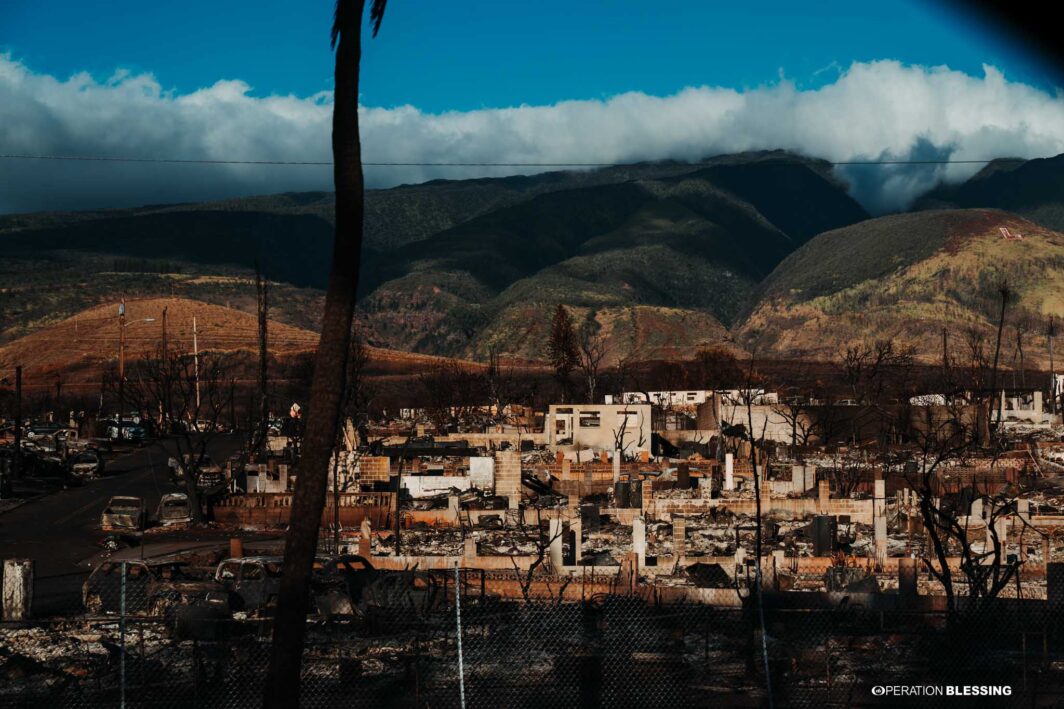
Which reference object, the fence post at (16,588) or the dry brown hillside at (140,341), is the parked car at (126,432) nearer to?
the fence post at (16,588)

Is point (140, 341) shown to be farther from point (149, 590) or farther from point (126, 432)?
point (149, 590)

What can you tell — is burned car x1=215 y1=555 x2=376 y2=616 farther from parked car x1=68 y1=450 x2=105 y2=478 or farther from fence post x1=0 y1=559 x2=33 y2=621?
parked car x1=68 y1=450 x2=105 y2=478

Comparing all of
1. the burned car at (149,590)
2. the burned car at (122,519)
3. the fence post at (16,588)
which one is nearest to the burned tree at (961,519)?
the burned car at (149,590)

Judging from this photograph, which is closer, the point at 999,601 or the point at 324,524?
the point at 999,601

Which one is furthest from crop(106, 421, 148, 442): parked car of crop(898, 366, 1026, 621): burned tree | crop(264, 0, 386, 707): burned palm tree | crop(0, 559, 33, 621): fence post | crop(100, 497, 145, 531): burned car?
crop(264, 0, 386, 707): burned palm tree

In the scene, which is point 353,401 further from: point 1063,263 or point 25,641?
point 1063,263

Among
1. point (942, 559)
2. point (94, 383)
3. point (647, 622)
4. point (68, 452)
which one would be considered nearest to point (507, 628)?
point (647, 622)
